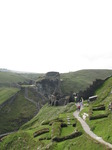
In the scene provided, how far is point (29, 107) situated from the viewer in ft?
562

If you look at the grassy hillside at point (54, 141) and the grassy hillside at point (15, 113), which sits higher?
the grassy hillside at point (54, 141)

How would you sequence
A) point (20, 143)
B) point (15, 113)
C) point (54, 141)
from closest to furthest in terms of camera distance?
point (54, 141), point (20, 143), point (15, 113)

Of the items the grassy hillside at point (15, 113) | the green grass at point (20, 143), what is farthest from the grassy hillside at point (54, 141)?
the grassy hillside at point (15, 113)

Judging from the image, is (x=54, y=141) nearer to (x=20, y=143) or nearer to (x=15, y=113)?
(x=20, y=143)

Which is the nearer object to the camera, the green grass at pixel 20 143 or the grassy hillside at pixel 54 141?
the grassy hillside at pixel 54 141

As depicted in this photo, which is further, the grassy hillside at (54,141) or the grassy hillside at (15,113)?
the grassy hillside at (15,113)

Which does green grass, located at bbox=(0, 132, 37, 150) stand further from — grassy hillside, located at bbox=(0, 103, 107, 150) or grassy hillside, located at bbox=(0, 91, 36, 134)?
grassy hillside, located at bbox=(0, 91, 36, 134)

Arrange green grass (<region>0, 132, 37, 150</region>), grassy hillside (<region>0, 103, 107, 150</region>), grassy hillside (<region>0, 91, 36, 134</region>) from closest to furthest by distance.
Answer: grassy hillside (<region>0, 103, 107, 150</region>) → green grass (<region>0, 132, 37, 150</region>) → grassy hillside (<region>0, 91, 36, 134</region>)

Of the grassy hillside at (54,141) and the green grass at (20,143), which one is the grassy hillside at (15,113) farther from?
the grassy hillside at (54,141)

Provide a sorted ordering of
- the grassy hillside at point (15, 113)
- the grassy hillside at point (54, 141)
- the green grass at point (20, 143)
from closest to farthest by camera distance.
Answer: the grassy hillside at point (54, 141) → the green grass at point (20, 143) → the grassy hillside at point (15, 113)

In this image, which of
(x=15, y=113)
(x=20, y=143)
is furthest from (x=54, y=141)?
(x=15, y=113)

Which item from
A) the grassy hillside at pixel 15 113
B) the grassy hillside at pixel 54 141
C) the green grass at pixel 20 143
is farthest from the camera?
the grassy hillside at pixel 15 113

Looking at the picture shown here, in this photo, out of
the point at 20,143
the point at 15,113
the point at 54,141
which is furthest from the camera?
the point at 15,113

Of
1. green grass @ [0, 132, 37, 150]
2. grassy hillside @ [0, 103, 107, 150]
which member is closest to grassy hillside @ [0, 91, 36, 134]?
green grass @ [0, 132, 37, 150]
